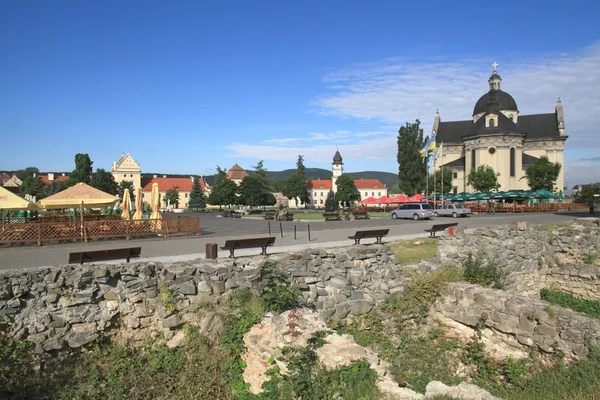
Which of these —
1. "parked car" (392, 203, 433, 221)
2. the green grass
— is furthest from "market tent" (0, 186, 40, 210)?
"parked car" (392, 203, 433, 221)

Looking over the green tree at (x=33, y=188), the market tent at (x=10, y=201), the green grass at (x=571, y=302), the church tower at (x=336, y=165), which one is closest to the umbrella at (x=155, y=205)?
the market tent at (x=10, y=201)

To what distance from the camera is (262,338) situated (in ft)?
24.6

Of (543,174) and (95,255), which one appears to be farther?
(543,174)

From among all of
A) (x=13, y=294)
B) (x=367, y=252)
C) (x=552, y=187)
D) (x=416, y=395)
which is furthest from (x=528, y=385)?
(x=552, y=187)

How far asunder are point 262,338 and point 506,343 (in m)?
5.93

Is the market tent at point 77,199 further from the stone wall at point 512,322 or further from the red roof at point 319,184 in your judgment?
the red roof at point 319,184

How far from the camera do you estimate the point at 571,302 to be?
49.4ft

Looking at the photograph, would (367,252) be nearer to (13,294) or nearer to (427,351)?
(427,351)

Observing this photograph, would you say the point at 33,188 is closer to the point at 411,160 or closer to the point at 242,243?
the point at 411,160

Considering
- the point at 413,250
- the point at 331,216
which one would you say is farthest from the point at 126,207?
the point at 413,250

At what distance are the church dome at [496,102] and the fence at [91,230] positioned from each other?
A: 85.8 metres

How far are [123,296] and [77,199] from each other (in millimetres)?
17157

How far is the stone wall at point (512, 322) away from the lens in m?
8.69

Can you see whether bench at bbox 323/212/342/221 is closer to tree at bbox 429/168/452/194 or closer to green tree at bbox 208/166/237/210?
tree at bbox 429/168/452/194
